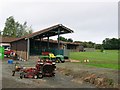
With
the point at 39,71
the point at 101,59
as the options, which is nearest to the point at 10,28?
the point at 101,59

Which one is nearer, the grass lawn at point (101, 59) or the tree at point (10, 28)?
the grass lawn at point (101, 59)

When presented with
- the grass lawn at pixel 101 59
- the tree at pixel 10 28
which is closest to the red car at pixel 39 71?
the grass lawn at pixel 101 59

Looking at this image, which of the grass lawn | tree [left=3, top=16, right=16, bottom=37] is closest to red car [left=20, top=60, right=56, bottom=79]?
the grass lawn

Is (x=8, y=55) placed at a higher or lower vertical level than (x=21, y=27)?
lower

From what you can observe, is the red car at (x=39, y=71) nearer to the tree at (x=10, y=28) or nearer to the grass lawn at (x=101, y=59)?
the grass lawn at (x=101, y=59)

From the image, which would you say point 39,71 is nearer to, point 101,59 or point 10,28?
point 101,59

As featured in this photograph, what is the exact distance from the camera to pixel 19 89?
39.0 ft

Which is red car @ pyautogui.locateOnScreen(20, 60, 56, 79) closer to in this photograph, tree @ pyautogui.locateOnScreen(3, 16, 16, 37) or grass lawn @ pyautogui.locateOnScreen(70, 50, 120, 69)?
grass lawn @ pyautogui.locateOnScreen(70, 50, 120, 69)

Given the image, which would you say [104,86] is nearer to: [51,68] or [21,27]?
[51,68]

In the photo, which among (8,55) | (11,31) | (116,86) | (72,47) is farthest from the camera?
(11,31)

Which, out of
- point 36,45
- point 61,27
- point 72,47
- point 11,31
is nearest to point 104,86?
point 61,27

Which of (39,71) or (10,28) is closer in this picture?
(39,71)

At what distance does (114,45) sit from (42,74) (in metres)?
93.3

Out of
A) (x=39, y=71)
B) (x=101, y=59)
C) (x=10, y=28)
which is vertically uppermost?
(x=10, y=28)
